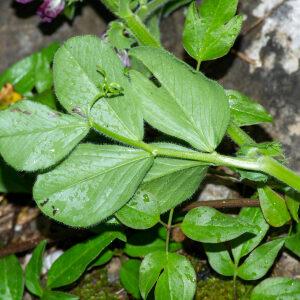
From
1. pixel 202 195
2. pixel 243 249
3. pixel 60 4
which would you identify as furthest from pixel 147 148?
pixel 60 4

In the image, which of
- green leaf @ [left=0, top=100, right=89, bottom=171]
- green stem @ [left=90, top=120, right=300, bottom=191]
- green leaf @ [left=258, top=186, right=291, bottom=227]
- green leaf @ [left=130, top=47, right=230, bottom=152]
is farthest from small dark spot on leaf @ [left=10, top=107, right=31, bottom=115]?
green leaf @ [left=258, top=186, right=291, bottom=227]

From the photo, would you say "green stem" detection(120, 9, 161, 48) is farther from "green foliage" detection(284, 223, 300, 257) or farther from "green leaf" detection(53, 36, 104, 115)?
"green foliage" detection(284, 223, 300, 257)

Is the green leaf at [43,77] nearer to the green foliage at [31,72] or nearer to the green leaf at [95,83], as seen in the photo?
the green foliage at [31,72]

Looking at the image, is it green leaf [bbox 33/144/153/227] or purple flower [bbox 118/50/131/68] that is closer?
green leaf [bbox 33/144/153/227]

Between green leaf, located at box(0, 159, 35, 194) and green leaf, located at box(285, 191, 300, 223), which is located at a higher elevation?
green leaf, located at box(0, 159, 35, 194)

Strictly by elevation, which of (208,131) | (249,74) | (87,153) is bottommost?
(249,74)

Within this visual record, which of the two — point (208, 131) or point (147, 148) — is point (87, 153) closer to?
point (147, 148)
